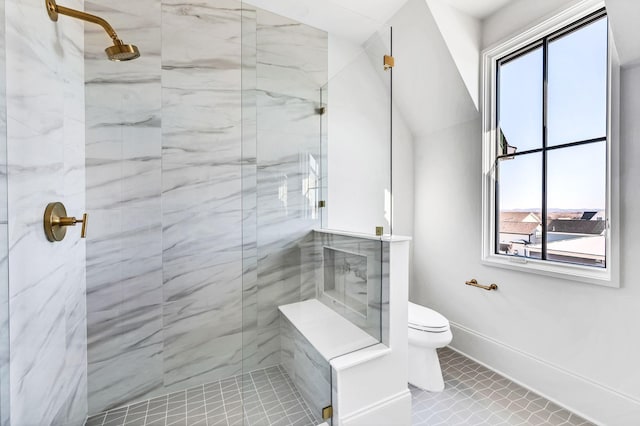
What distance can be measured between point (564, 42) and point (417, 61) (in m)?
0.92

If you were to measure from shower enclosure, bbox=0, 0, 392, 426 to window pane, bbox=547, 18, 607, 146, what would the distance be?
1.12 m

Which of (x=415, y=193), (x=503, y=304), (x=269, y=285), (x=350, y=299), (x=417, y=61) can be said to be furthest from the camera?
(x=415, y=193)

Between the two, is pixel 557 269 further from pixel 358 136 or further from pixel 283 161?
pixel 283 161

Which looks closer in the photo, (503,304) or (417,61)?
(503,304)

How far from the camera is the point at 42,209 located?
1.03 metres

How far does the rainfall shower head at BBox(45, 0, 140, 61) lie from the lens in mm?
1048

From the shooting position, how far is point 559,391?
1687 mm

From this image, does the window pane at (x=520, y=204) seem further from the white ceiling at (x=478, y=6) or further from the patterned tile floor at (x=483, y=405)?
the white ceiling at (x=478, y=6)

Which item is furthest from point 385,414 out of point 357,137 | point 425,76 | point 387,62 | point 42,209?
point 425,76

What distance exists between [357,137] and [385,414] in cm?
148

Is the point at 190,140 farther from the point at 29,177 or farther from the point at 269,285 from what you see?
the point at 269,285

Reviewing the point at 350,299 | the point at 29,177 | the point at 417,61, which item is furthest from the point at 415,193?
the point at 29,177

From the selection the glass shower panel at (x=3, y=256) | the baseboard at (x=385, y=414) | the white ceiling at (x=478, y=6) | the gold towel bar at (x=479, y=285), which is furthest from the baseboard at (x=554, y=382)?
the glass shower panel at (x=3, y=256)

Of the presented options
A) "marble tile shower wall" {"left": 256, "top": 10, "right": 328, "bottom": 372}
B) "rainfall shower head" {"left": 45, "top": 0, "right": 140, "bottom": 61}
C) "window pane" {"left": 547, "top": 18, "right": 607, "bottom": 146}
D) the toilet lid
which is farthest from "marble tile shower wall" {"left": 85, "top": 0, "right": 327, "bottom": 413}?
"window pane" {"left": 547, "top": 18, "right": 607, "bottom": 146}
